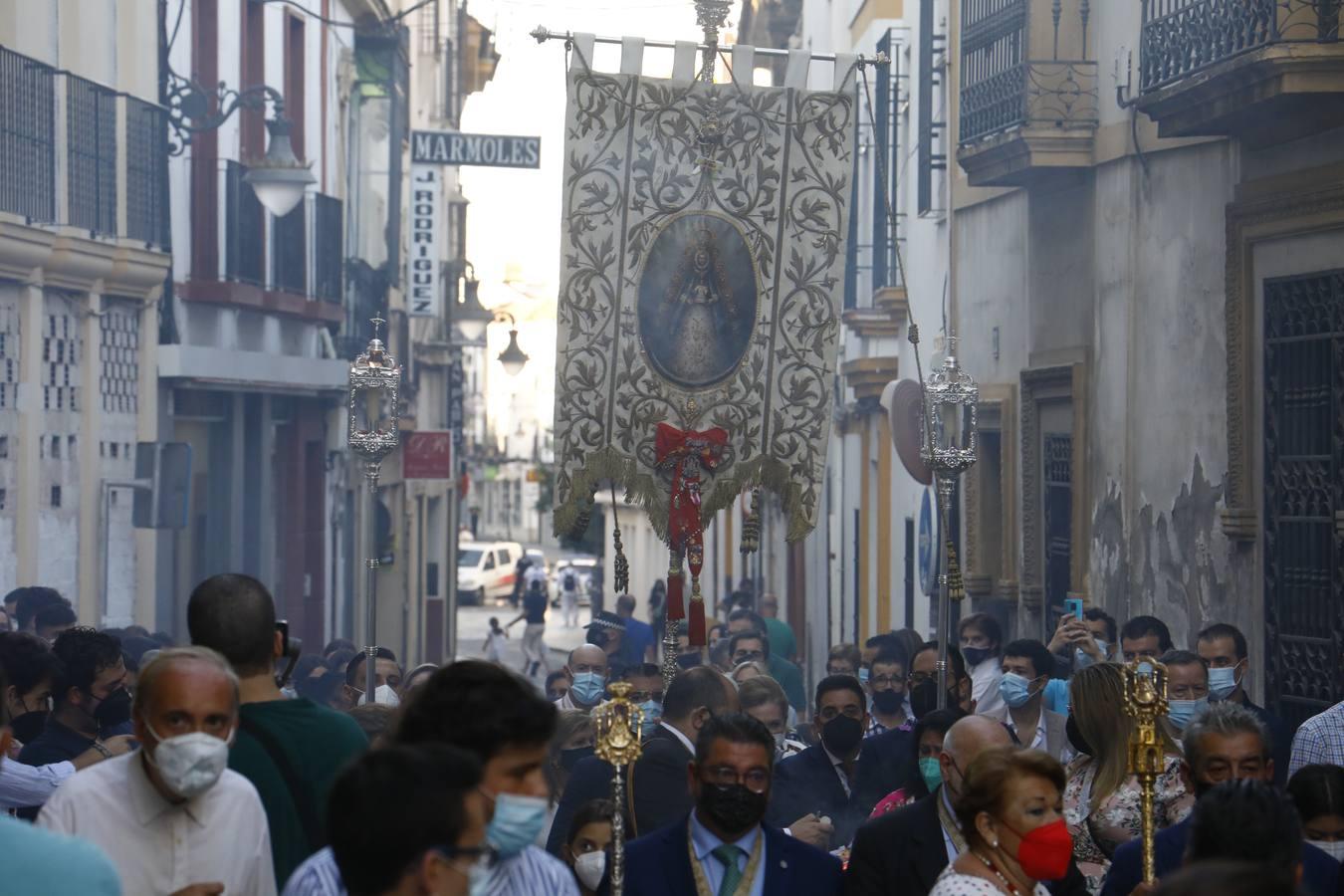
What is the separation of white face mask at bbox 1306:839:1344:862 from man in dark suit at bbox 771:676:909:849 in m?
2.81

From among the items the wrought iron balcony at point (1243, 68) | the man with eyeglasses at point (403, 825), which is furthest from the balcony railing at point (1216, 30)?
the man with eyeglasses at point (403, 825)

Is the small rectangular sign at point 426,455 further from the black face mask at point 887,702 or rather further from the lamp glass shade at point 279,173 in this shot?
the black face mask at point 887,702

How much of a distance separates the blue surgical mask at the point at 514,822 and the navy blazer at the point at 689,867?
4.74ft

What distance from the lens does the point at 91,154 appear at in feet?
48.5

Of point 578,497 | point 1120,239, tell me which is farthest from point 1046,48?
point 578,497

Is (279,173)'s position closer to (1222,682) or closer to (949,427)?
(949,427)

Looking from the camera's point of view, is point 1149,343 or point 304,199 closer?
point 1149,343

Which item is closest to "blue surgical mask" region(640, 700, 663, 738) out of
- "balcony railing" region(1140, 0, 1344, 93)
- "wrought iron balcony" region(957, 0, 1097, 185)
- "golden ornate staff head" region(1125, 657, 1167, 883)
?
"golden ornate staff head" region(1125, 657, 1167, 883)

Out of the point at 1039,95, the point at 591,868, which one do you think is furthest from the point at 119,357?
the point at 591,868

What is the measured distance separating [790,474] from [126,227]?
6.53 metres

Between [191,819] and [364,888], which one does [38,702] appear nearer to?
[191,819]

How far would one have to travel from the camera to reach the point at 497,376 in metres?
96.2

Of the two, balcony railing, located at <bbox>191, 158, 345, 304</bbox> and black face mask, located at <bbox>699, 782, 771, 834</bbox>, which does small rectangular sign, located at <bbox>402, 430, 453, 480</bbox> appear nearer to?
balcony railing, located at <bbox>191, 158, 345, 304</bbox>

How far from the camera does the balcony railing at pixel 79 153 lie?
13594 millimetres
